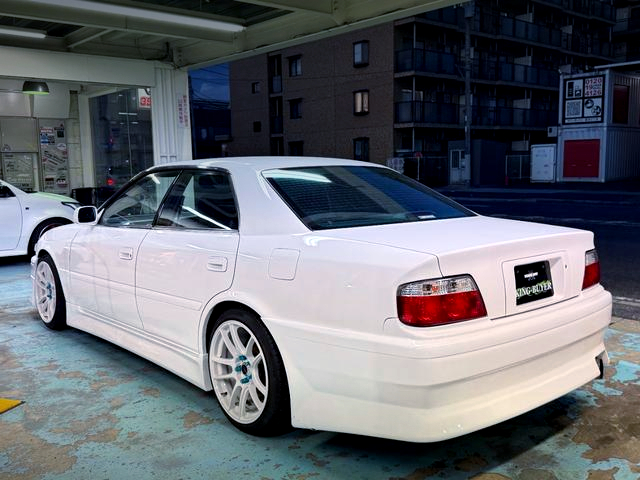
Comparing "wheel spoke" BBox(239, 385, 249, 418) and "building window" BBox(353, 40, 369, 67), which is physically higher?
"building window" BBox(353, 40, 369, 67)

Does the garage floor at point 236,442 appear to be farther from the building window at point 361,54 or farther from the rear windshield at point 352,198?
the building window at point 361,54

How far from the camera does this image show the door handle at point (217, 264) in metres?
3.25

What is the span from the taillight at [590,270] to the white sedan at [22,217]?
7523 millimetres

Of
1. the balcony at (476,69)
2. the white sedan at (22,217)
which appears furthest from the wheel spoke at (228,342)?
the balcony at (476,69)

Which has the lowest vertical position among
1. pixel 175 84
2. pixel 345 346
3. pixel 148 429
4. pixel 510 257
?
pixel 148 429

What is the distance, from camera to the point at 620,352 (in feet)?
14.3

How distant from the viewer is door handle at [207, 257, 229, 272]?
325 cm

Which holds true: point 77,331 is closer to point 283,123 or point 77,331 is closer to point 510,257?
point 510,257

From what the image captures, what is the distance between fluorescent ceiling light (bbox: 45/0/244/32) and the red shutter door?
2435cm

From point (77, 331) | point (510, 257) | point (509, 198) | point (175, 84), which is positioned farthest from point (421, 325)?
point (509, 198)

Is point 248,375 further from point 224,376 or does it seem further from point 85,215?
point 85,215

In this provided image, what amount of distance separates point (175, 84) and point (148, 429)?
9.68 metres

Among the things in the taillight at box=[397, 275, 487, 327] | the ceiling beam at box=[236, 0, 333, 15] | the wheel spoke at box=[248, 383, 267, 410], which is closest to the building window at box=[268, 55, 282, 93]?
the ceiling beam at box=[236, 0, 333, 15]

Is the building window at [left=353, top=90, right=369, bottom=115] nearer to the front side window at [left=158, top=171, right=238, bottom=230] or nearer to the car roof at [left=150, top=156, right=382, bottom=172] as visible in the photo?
the car roof at [left=150, top=156, right=382, bottom=172]
